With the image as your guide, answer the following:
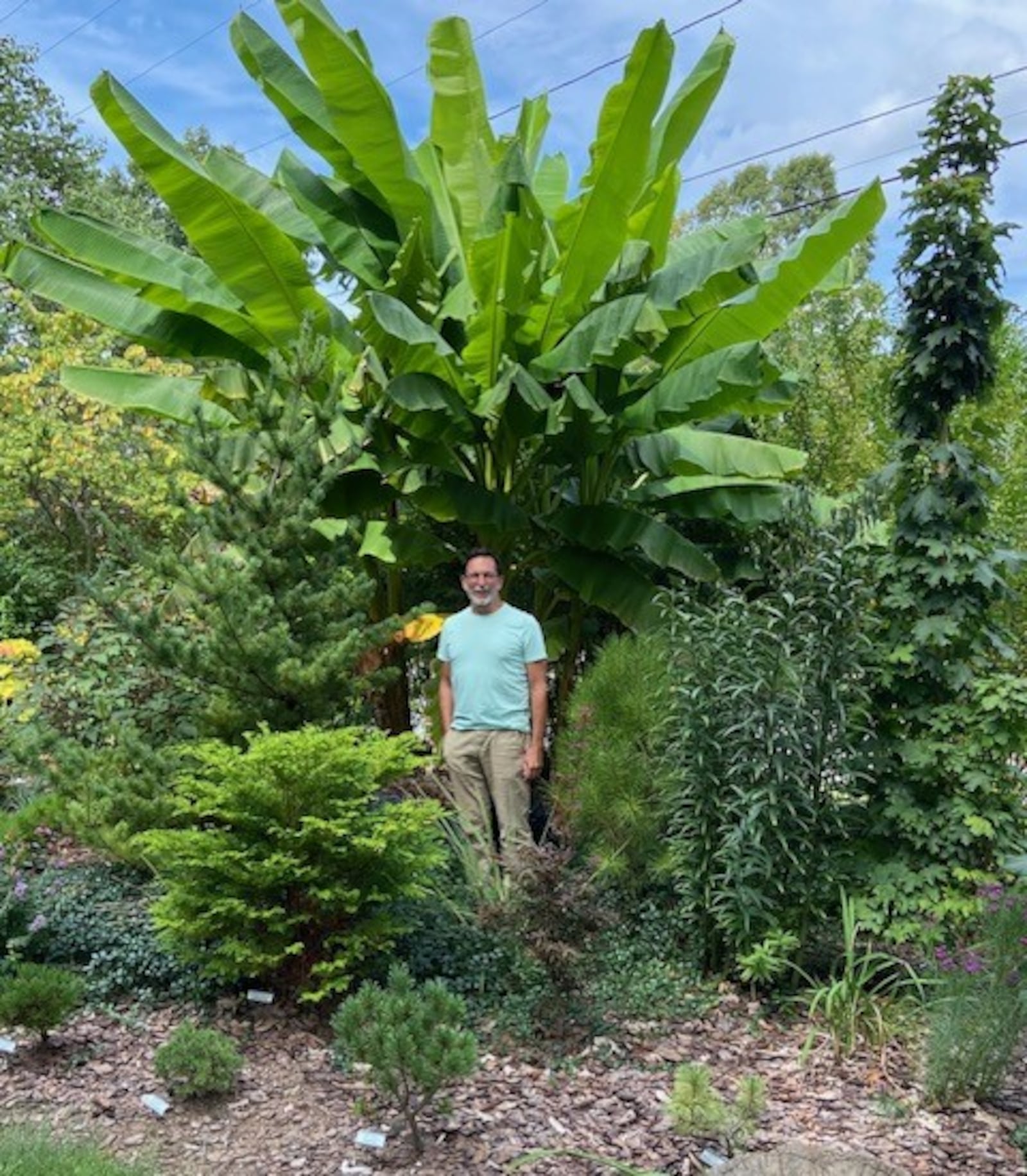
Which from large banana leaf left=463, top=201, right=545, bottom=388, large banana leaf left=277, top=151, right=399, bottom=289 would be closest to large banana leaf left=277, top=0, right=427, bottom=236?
large banana leaf left=277, top=151, right=399, bottom=289

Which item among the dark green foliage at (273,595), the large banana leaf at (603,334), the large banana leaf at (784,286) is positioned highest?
the large banana leaf at (784,286)

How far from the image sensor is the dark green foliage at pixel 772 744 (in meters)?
4.27

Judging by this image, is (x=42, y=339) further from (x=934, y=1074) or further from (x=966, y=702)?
(x=934, y=1074)

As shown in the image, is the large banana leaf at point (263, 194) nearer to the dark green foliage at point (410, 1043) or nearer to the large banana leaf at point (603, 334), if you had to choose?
the large banana leaf at point (603, 334)

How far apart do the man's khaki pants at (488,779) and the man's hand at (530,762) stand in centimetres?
2

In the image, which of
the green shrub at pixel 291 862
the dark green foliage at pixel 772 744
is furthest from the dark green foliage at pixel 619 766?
the green shrub at pixel 291 862

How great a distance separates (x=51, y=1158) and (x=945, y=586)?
3.91 metres

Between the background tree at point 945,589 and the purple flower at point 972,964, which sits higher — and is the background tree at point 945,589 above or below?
above

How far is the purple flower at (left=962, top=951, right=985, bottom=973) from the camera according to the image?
3.90 metres

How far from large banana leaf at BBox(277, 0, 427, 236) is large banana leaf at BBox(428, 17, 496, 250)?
0.31 metres

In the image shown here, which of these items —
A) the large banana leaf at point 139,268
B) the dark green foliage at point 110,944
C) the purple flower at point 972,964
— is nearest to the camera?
the purple flower at point 972,964

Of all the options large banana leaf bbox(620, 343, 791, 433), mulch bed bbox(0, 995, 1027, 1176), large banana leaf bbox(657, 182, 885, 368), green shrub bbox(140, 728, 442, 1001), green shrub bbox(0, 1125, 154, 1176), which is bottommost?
mulch bed bbox(0, 995, 1027, 1176)

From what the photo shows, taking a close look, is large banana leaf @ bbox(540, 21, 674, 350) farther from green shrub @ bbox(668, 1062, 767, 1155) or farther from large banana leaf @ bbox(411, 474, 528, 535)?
green shrub @ bbox(668, 1062, 767, 1155)

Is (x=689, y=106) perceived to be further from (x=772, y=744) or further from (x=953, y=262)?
(x=772, y=744)
